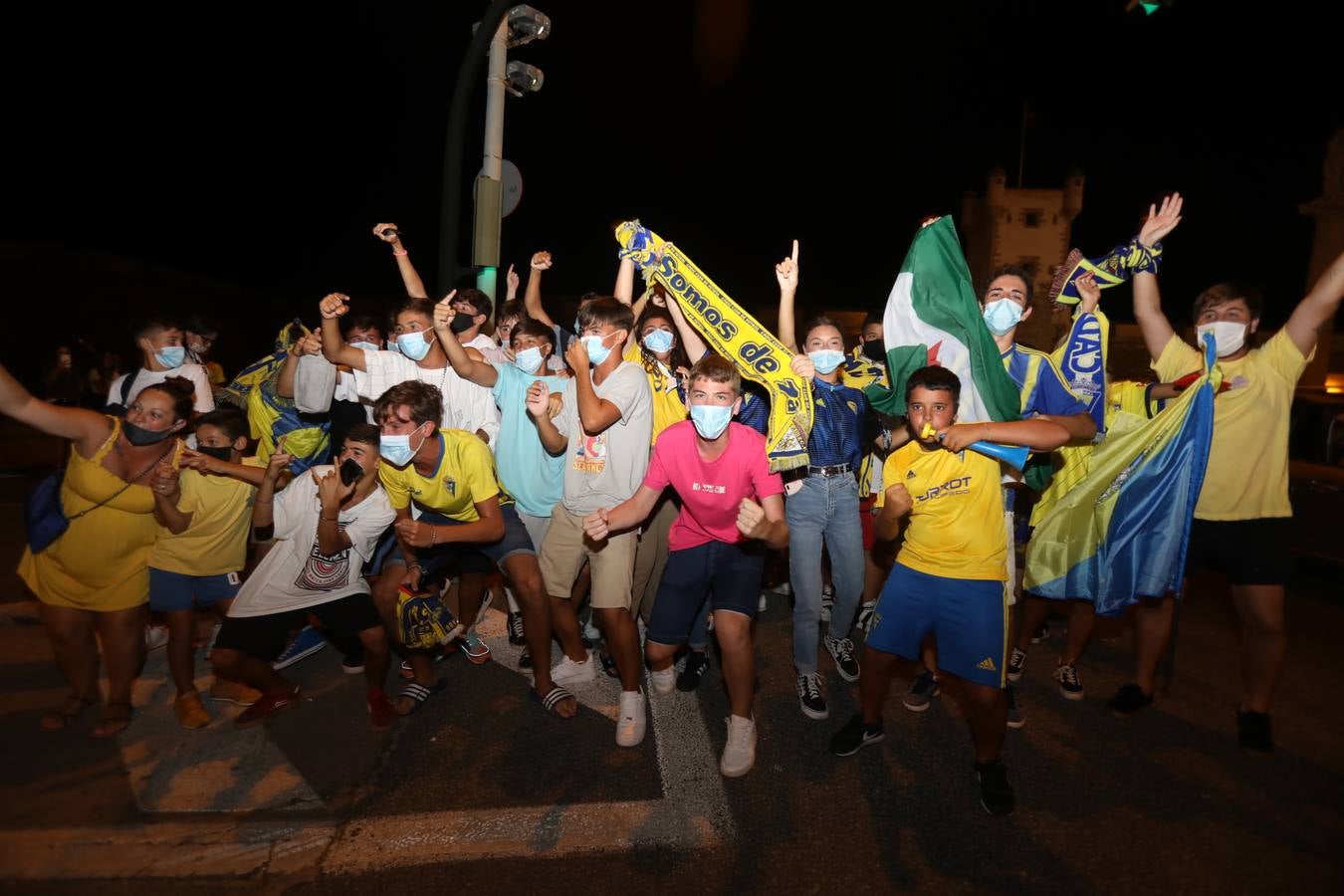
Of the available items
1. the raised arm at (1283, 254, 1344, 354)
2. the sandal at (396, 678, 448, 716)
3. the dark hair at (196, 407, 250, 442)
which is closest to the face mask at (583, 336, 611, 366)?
the dark hair at (196, 407, 250, 442)

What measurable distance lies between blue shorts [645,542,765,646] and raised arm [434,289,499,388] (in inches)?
73.9

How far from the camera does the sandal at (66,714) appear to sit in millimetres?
3936

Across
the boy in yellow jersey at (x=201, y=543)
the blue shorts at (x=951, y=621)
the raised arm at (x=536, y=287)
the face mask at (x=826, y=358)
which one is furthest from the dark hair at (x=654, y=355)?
the boy in yellow jersey at (x=201, y=543)

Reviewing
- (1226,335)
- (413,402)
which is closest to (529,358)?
(413,402)

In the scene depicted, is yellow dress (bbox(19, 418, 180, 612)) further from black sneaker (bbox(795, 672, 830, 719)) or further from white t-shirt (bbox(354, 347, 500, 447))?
black sneaker (bbox(795, 672, 830, 719))

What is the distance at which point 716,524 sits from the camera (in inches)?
150

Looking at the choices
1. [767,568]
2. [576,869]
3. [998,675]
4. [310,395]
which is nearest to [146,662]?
[310,395]

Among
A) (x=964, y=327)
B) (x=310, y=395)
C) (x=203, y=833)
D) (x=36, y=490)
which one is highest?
(x=964, y=327)

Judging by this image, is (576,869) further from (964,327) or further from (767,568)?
(767,568)

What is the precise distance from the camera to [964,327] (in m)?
3.91

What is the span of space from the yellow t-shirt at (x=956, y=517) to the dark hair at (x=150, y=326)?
5099 millimetres

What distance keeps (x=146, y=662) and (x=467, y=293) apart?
340cm

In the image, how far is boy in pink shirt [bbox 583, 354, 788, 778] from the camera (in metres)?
3.61

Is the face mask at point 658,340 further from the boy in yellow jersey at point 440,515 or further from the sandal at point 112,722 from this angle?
the sandal at point 112,722
